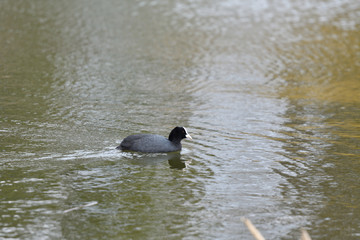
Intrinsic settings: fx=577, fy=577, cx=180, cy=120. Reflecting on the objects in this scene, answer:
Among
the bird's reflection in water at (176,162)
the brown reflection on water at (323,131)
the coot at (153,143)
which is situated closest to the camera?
the brown reflection on water at (323,131)

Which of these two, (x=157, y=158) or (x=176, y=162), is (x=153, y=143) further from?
(x=176, y=162)

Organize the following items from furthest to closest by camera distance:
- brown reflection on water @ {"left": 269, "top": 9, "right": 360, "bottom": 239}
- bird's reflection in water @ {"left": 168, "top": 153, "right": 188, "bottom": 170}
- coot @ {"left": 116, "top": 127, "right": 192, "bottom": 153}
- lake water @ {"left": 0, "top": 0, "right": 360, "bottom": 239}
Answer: coot @ {"left": 116, "top": 127, "right": 192, "bottom": 153} → bird's reflection in water @ {"left": 168, "top": 153, "right": 188, "bottom": 170} → brown reflection on water @ {"left": 269, "top": 9, "right": 360, "bottom": 239} → lake water @ {"left": 0, "top": 0, "right": 360, "bottom": 239}

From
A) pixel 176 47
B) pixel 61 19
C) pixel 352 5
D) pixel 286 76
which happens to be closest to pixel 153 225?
pixel 286 76

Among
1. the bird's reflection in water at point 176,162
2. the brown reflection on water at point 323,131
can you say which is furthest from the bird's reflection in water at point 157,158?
the brown reflection on water at point 323,131

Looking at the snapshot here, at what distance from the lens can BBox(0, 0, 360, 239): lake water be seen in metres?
8.06

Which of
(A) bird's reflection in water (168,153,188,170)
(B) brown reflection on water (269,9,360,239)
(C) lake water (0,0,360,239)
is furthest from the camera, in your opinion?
(A) bird's reflection in water (168,153,188,170)

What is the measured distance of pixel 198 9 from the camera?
2656 centimetres

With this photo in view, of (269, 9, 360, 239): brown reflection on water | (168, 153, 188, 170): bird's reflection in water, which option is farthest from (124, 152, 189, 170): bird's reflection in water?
(269, 9, 360, 239): brown reflection on water

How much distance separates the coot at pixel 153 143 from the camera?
34.2ft

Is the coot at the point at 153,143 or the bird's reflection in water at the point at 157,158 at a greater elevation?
the coot at the point at 153,143

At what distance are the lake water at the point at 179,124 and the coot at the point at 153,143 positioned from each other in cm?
14

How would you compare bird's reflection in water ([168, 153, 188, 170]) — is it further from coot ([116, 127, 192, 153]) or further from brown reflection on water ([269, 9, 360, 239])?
brown reflection on water ([269, 9, 360, 239])

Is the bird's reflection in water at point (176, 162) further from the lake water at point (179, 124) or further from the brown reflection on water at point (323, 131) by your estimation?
the brown reflection on water at point (323, 131)

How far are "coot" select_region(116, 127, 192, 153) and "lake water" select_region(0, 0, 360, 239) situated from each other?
0.46 ft
